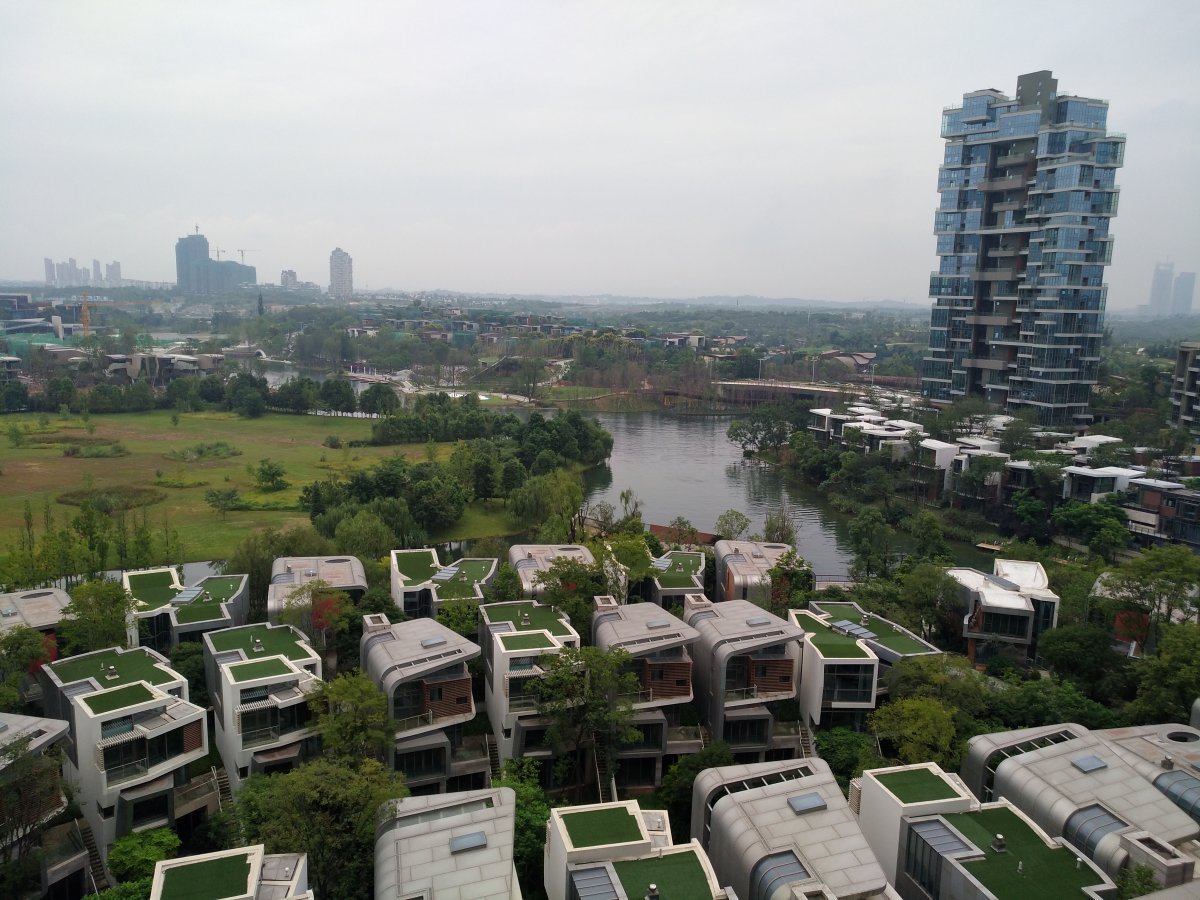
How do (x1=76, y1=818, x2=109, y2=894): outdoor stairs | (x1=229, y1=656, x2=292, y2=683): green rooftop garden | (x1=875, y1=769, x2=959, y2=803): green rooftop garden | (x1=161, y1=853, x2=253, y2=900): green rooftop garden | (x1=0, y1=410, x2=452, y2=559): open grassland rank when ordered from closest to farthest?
(x1=161, y1=853, x2=253, y2=900): green rooftop garden < (x1=875, y1=769, x2=959, y2=803): green rooftop garden < (x1=76, y1=818, x2=109, y2=894): outdoor stairs < (x1=229, y1=656, x2=292, y2=683): green rooftop garden < (x1=0, y1=410, x2=452, y2=559): open grassland

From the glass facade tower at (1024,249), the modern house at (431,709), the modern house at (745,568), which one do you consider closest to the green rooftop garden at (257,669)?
the modern house at (431,709)

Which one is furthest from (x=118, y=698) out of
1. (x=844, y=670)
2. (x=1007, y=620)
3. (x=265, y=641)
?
(x=1007, y=620)

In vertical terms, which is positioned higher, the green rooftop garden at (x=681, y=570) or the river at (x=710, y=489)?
the green rooftop garden at (x=681, y=570)

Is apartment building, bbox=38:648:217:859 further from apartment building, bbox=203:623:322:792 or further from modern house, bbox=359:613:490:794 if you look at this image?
modern house, bbox=359:613:490:794

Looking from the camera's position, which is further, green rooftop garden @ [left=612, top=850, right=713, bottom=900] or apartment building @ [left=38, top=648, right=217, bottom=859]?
apartment building @ [left=38, top=648, right=217, bottom=859]

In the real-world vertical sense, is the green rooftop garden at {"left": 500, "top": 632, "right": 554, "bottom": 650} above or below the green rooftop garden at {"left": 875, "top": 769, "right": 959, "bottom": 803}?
above

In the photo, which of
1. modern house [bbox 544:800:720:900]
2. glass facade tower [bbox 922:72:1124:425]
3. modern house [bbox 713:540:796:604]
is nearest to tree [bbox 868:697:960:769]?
modern house [bbox 544:800:720:900]

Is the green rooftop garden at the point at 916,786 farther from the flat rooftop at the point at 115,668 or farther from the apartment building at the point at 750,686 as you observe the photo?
the flat rooftop at the point at 115,668
